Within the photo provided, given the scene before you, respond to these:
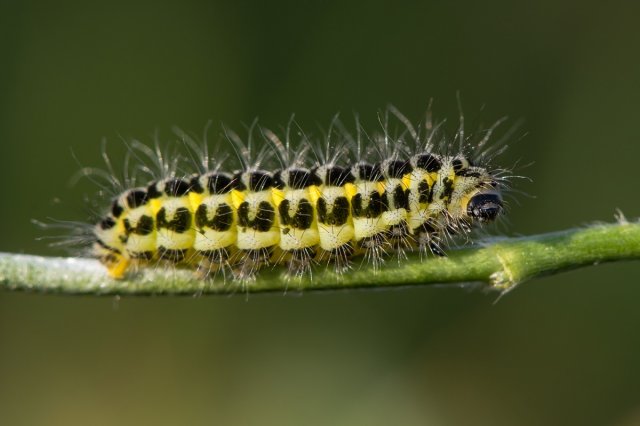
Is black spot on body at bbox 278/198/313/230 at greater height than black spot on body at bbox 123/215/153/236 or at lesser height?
lesser

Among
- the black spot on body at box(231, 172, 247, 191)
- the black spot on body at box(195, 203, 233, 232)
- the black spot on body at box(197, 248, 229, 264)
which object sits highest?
the black spot on body at box(231, 172, 247, 191)

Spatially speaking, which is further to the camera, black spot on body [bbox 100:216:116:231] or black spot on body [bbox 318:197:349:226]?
black spot on body [bbox 100:216:116:231]

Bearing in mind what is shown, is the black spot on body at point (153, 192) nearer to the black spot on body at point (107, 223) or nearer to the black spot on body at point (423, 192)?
the black spot on body at point (107, 223)

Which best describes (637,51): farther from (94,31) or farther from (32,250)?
(32,250)

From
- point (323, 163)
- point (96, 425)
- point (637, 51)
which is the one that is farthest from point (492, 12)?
point (96, 425)

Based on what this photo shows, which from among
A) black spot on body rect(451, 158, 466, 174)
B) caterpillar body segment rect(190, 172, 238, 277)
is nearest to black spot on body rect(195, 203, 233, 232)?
caterpillar body segment rect(190, 172, 238, 277)

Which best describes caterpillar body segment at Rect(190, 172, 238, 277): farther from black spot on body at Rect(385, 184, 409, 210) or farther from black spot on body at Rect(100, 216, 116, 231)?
black spot on body at Rect(385, 184, 409, 210)
